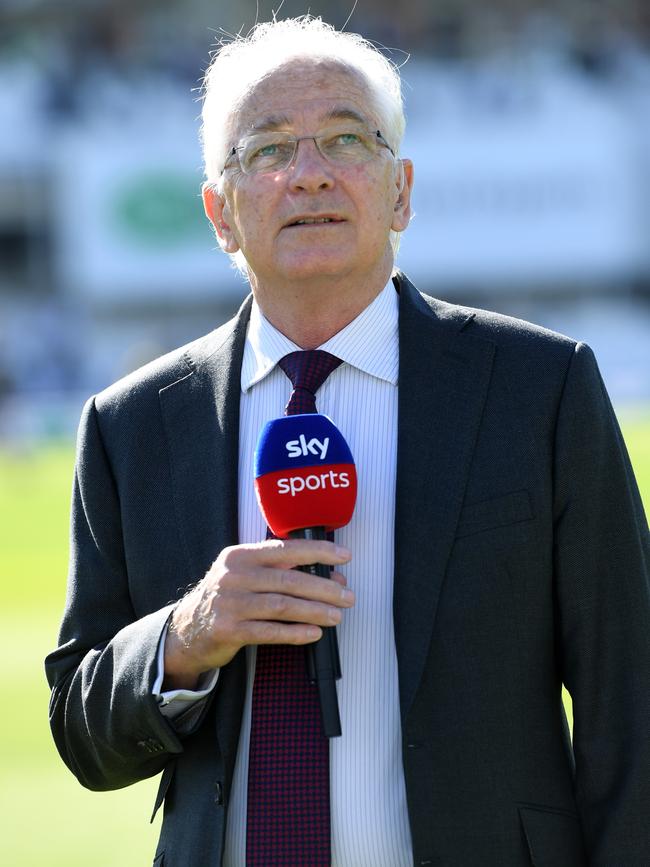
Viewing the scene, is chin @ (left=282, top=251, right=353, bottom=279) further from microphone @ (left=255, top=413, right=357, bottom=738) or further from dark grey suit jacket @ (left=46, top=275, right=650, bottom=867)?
microphone @ (left=255, top=413, right=357, bottom=738)

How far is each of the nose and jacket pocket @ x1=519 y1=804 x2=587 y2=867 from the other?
49.8 inches

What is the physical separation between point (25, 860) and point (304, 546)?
13.7 ft

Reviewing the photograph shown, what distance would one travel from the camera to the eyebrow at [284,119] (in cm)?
288

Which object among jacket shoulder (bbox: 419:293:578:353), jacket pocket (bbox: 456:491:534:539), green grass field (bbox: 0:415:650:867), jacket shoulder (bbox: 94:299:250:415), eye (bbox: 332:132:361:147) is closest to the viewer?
jacket pocket (bbox: 456:491:534:539)

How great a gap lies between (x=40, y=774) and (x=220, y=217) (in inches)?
208

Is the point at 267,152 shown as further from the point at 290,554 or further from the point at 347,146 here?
the point at 290,554

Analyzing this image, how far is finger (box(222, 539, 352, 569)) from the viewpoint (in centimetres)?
241

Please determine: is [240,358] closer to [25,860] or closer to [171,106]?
[25,860]

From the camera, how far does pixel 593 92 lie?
3828 cm

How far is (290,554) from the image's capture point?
2.43m

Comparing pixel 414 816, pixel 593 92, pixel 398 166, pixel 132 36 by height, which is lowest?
pixel 414 816

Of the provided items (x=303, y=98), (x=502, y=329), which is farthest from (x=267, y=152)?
(x=502, y=329)

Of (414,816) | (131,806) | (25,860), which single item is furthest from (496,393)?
(131,806)

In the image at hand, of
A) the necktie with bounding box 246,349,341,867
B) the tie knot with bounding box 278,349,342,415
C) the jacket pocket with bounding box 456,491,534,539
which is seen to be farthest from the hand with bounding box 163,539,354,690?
the tie knot with bounding box 278,349,342,415
